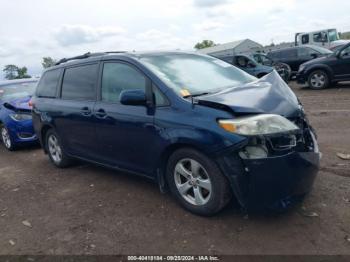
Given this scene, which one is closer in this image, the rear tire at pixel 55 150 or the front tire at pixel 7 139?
the rear tire at pixel 55 150

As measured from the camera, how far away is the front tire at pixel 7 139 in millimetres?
7980

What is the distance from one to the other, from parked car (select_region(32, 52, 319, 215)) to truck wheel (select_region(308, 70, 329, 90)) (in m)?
9.53

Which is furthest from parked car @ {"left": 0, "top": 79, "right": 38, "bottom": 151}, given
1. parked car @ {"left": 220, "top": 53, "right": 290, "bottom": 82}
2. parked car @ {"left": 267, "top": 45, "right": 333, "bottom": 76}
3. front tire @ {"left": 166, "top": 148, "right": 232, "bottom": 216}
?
parked car @ {"left": 267, "top": 45, "right": 333, "bottom": 76}

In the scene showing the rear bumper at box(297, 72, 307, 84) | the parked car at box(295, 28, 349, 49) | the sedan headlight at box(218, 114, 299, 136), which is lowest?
the rear bumper at box(297, 72, 307, 84)

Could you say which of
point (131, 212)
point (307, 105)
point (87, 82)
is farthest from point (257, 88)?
point (307, 105)

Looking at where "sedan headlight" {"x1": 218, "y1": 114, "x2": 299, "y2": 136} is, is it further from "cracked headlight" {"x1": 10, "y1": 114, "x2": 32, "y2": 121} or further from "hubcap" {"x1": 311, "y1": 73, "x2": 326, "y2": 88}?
"hubcap" {"x1": 311, "y1": 73, "x2": 326, "y2": 88}

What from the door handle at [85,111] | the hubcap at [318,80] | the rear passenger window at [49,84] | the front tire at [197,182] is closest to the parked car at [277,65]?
the hubcap at [318,80]

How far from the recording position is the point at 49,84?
6.18 meters

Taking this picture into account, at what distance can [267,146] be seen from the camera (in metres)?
3.24

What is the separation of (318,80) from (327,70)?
1.77 ft

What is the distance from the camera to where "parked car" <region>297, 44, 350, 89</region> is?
12602 millimetres

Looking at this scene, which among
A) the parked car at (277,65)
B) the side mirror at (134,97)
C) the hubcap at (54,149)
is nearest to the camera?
the side mirror at (134,97)

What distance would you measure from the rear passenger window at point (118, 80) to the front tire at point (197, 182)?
0.95m

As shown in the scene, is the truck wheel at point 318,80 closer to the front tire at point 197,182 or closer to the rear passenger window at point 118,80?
the rear passenger window at point 118,80
